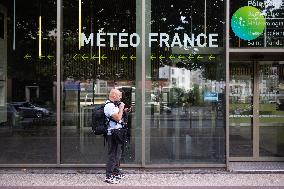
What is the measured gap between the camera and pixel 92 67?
11883mm

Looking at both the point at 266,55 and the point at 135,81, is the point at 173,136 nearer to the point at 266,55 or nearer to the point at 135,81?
the point at 135,81

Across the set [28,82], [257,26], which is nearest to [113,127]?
[28,82]

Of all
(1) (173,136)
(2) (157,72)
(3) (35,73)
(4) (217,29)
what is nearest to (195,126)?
(1) (173,136)

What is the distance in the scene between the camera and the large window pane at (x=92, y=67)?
11812mm

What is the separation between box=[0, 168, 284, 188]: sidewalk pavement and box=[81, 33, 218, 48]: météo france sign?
2780 mm

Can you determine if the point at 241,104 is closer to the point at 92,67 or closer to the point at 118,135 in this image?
the point at 92,67

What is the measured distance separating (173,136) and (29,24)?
409cm

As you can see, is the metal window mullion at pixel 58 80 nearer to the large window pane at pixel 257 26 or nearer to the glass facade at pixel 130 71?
the glass facade at pixel 130 71

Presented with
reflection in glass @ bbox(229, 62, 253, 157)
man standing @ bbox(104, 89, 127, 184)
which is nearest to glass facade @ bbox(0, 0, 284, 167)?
reflection in glass @ bbox(229, 62, 253, 157)

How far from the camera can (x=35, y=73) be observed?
39.1 ft

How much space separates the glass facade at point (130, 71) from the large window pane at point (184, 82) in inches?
0.9

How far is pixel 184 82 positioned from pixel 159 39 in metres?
1.11

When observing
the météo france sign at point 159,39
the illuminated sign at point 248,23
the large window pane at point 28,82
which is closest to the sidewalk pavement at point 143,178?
the large window pane at point 28,82

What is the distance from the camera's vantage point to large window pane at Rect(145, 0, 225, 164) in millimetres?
11781
